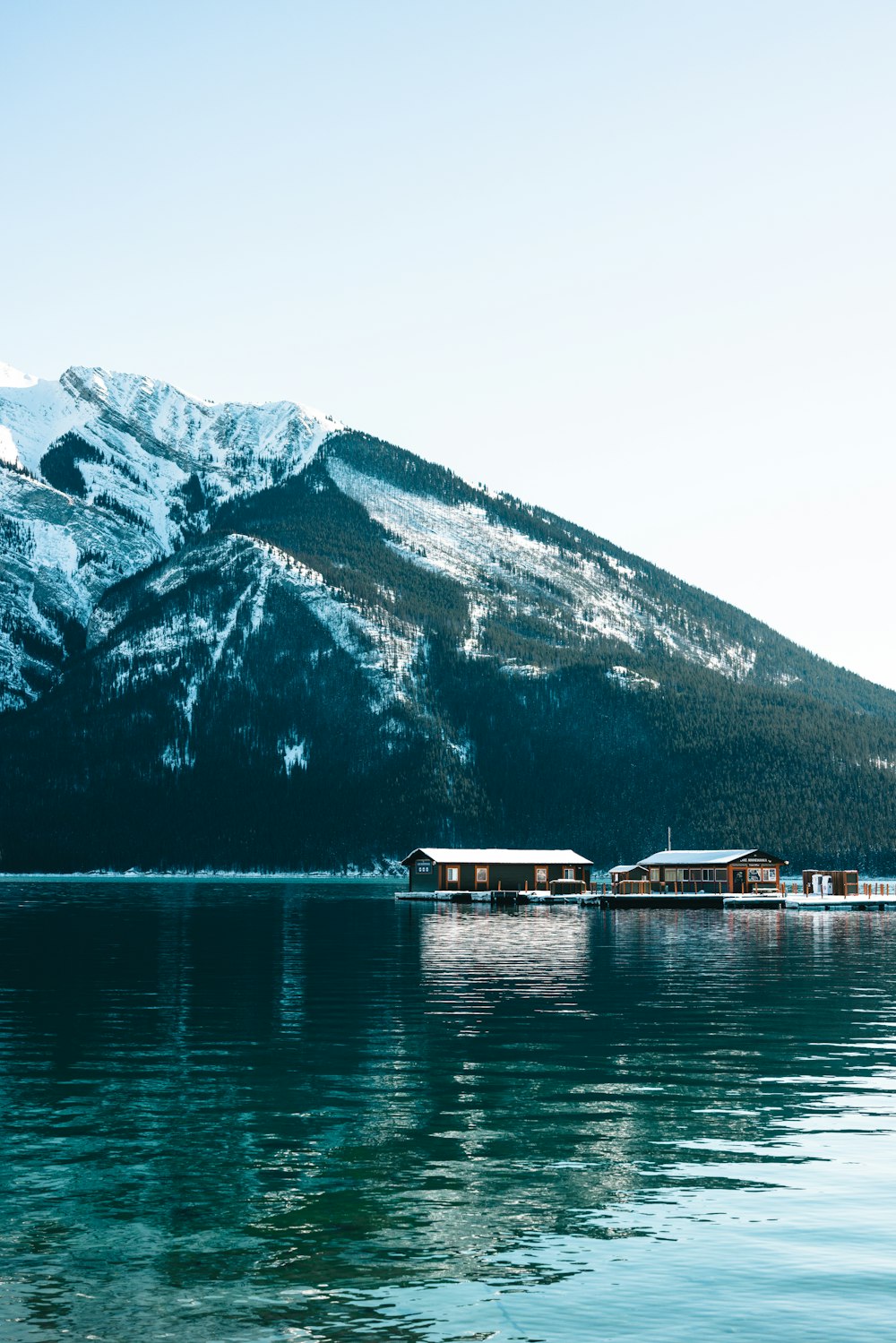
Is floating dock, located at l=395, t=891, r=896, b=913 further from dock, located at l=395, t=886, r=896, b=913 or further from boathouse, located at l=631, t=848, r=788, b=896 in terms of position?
boathouse, located at l=631, t=848, r=788, b=896

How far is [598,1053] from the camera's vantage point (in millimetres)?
43312

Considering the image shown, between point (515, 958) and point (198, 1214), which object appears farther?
point (515, 958)

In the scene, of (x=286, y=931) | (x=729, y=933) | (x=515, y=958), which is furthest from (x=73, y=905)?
(x=515, y=958)

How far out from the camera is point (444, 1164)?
28.4m

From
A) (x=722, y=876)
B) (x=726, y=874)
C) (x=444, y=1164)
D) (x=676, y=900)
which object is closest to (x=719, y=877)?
(x=722, y=876)

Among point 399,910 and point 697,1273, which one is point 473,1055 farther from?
point 399,910

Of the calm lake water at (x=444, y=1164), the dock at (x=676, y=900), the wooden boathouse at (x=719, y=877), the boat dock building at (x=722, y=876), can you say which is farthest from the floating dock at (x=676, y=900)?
the calm lake water at (x=444, y=1164)

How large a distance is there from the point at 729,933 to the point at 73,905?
76831 mm

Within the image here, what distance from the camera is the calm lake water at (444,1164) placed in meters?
20.1

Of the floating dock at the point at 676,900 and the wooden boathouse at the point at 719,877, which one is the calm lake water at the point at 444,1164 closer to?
the floating dock at the point at 676,900

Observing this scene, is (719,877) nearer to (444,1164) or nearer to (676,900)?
(676,900)

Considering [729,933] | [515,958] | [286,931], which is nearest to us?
[515,958]

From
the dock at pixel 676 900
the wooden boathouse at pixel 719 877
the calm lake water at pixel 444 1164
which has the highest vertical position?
the wooden boathouse at pixel 719 877

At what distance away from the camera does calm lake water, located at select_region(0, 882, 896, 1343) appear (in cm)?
2012
